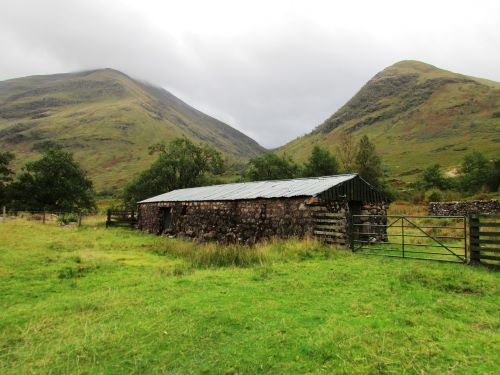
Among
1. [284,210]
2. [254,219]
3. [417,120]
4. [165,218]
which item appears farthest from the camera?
[417,120]

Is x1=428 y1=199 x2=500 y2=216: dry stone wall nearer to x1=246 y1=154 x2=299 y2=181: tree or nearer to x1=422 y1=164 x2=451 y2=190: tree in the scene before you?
x1=246 y1=154 x2=299 y2=181: tree

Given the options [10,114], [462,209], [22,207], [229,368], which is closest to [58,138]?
[10,114]

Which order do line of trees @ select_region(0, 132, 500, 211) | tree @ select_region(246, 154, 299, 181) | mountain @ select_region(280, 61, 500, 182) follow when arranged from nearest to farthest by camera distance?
line of trees @ select_region(0, 132, 500, 211), tree @ select_region(246, 154, 299, 181), mountain @ select_region(280, 61, 500, 182)

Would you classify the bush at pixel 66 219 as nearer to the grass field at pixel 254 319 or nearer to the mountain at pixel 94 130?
the grass field at pixel 254 319

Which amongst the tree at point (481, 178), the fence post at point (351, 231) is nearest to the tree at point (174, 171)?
the tree at point (481, 178)

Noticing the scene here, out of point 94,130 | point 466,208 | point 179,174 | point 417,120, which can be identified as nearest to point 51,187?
point 179,174

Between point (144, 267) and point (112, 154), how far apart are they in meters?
116

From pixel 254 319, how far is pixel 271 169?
3663cm

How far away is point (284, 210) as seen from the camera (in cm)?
1567

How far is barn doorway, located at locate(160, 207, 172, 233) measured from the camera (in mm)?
25003

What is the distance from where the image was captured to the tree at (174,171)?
41781 millimetres

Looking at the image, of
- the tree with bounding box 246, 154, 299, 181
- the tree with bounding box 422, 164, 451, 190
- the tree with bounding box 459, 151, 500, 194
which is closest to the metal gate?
the tree with bounding box 459, 151, 500, 194

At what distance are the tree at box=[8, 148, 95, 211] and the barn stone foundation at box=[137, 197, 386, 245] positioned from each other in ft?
81.4

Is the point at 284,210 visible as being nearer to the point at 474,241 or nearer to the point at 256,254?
the point at 256,254
